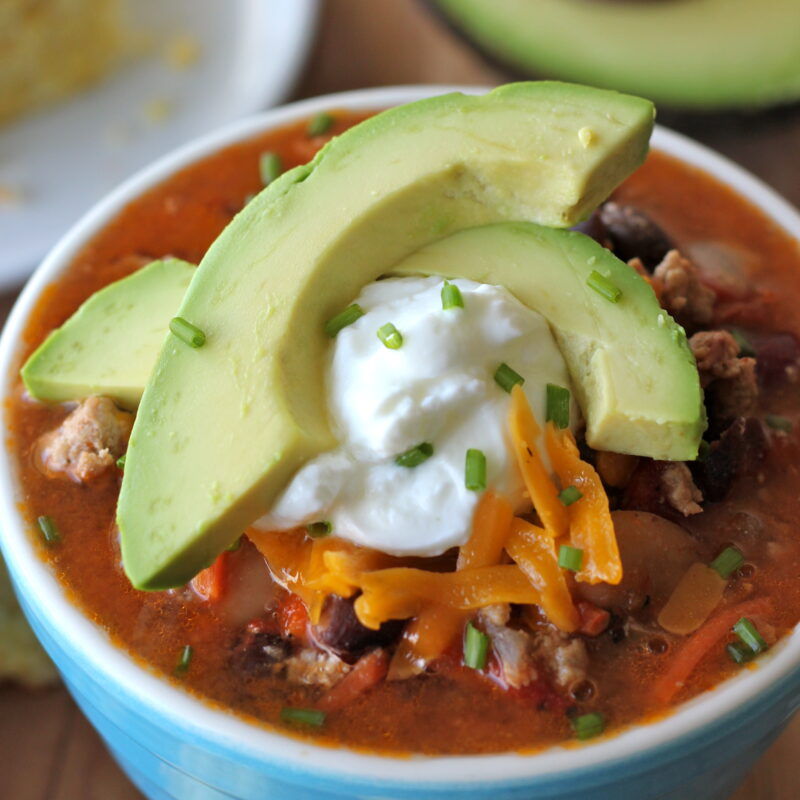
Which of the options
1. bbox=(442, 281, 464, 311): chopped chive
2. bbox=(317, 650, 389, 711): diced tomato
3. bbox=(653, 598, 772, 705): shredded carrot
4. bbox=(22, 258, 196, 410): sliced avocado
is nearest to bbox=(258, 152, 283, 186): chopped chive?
bbox=(22, 258, 196, 410): sliced avocado

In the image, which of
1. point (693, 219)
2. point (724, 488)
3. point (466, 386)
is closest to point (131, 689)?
point (466, 386)

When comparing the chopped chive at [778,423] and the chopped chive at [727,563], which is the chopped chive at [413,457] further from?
the chopped chive at [778,423]

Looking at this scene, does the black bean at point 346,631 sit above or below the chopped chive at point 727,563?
below

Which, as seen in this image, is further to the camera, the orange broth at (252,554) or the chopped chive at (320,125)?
the chopped chive at (320,125)

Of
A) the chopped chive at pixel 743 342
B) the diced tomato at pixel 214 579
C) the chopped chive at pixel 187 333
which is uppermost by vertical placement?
the chopped chive at pixel 743 342

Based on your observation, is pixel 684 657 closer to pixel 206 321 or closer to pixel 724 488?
pixel 724 488

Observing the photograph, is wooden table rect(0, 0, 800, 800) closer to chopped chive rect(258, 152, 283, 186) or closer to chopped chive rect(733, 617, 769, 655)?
chopped chive rect(733, 617, 769, 655)

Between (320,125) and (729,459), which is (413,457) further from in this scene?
(320,125)

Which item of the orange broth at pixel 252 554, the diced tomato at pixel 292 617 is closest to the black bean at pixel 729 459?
the orange broth at pixel 252 554
